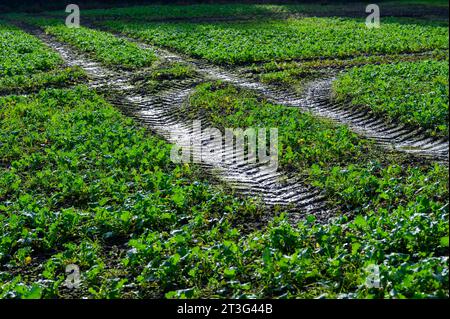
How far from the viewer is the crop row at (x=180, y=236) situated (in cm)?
591

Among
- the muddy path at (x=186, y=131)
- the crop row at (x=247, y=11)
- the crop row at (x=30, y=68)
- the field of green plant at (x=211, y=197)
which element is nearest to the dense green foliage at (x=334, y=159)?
the field of green plant at (x=211, y=197)

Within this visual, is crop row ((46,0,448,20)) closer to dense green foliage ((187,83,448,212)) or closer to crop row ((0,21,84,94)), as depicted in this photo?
crop row ((0,21,84,94))

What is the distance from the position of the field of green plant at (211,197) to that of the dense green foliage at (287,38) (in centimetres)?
192

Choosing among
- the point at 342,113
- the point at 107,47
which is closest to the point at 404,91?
the point at 342,113

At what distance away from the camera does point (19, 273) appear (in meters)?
6.67

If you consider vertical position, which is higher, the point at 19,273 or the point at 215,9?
the point at 215,9

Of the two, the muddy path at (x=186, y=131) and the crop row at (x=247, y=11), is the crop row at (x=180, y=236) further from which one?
the crop row at (x=247, y=11)

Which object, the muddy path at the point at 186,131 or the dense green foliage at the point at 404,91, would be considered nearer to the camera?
the muddy path at the point at 186,131

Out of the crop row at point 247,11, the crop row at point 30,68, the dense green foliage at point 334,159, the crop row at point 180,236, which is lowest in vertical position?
the crop row at point 180,236

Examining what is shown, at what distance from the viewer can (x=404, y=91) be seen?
13.0 metres

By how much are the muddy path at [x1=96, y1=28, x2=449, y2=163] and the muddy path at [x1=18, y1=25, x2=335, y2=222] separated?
1200mm

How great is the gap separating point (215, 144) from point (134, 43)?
13.5 metres
